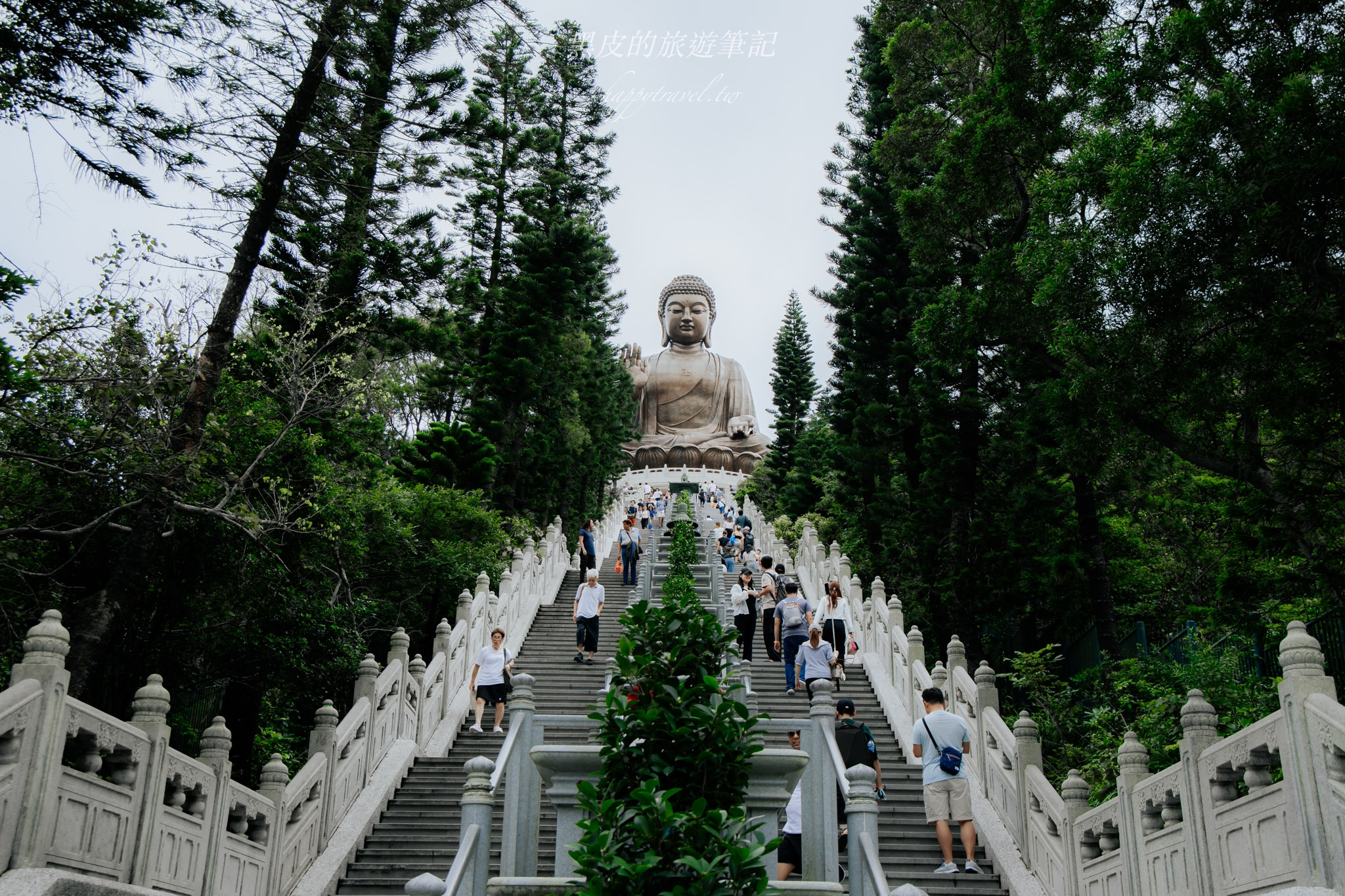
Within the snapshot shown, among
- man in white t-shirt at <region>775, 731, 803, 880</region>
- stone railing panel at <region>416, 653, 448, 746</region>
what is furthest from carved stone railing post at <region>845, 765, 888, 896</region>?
stone railing panel at <region>416, 653, 448, 746</region>

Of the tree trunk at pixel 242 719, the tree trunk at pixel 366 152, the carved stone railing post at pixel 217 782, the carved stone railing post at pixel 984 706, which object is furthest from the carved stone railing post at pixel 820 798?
the tree trunk at pixel 242 719

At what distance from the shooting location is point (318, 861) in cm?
740

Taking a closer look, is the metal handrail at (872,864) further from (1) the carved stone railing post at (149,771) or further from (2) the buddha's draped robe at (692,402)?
(2) the buddha's draped robe at (692,402)

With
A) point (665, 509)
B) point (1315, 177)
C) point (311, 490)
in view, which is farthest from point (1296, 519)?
point (665, 509)

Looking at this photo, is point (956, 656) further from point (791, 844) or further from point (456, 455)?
point (456, 455)

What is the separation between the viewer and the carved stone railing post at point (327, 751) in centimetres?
763

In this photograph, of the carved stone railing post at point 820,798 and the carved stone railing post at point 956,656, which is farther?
the carved stone railing post at point 956,656

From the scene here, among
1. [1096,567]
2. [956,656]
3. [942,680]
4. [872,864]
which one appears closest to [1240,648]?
[956,656]

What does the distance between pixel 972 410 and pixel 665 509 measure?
1690 cm

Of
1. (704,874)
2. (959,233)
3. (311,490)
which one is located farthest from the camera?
(959,233)

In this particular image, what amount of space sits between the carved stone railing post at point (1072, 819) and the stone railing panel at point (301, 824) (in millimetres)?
4827

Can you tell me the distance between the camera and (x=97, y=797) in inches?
196

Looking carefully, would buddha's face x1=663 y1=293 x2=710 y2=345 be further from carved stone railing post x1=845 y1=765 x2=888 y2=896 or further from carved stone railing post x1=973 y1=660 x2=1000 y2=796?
carved stone railing post x1=845 y1=765 x2=888 y2=896

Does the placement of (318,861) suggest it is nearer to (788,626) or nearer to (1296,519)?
(788,626)
